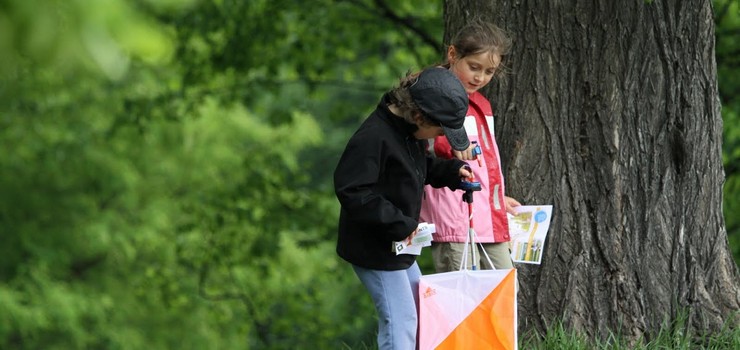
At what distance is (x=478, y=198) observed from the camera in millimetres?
4695

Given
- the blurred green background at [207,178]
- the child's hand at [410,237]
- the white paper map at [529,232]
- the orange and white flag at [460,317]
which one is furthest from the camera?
the blurred green background at [207,178]

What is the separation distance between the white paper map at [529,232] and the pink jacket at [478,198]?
320mm

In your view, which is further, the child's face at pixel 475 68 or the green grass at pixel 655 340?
the green grass at pixel 655 340

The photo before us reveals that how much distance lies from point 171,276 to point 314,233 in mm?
2221

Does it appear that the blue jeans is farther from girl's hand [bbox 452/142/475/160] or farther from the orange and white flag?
girl's hand [bbox 452/142/475/160]

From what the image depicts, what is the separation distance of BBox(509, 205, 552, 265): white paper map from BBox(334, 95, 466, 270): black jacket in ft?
2.99

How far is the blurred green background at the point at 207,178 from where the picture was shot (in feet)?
36.4

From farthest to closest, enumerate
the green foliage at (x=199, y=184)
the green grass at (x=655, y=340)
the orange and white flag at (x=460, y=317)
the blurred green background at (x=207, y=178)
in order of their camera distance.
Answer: the green foliage at (x=199, y=184), the blurred green background at (x=207, y=178), the green grass at (x=655, y=340), the orange and white flag at (x=460, y=317)

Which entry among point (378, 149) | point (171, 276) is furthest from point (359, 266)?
point (171, 276)

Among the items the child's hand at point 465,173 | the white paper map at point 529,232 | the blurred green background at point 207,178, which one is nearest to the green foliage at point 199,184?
the blurred green background at point 207,178

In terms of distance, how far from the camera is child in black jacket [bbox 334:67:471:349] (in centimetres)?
398

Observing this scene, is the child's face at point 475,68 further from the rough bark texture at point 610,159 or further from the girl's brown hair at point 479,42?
the rough bark texture at point 610,159

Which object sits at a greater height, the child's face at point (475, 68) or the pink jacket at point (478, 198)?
the child's face at point (475, 68)

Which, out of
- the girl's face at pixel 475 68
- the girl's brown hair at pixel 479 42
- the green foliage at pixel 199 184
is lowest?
the green foliage at pixel 199 184
